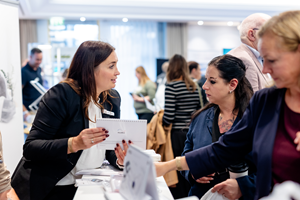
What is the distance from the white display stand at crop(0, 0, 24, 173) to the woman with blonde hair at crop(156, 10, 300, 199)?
218cm

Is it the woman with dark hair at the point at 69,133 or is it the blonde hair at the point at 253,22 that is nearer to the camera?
the woman with dark hair at the point at 69,133

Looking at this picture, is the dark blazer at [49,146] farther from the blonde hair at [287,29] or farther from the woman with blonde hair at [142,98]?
the woman with blonde hair at [142,98]

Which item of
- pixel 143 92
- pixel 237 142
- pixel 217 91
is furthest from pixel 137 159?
A: pixel 143 92

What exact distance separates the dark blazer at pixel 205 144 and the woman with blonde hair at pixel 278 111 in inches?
16.4

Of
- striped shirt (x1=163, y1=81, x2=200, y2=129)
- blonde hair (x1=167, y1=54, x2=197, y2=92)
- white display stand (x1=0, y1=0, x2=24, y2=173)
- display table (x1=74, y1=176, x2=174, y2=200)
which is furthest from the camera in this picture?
blonde hair (x1=167, y1=54, x2=197, y2=92)

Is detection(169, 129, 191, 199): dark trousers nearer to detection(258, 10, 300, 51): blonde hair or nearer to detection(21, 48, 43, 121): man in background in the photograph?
detection(258, 10, 300, 51): blonde hair

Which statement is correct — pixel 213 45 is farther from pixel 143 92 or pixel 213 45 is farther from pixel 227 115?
pixel 227 115

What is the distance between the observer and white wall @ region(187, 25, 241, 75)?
9297mm

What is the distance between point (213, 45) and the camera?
9.56 metres

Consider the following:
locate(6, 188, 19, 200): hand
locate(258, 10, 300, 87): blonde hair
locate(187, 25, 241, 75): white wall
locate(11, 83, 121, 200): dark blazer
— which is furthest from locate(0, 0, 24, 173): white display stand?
locate(187, 25, 241, 75): white wall

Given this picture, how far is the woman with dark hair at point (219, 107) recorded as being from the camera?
1.67 metres

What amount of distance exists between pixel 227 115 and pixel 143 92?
3.83 meters

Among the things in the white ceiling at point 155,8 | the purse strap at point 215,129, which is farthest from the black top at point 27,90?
the purse strap at point 215,129

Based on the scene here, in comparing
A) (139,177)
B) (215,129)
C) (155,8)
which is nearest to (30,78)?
(155,8)
